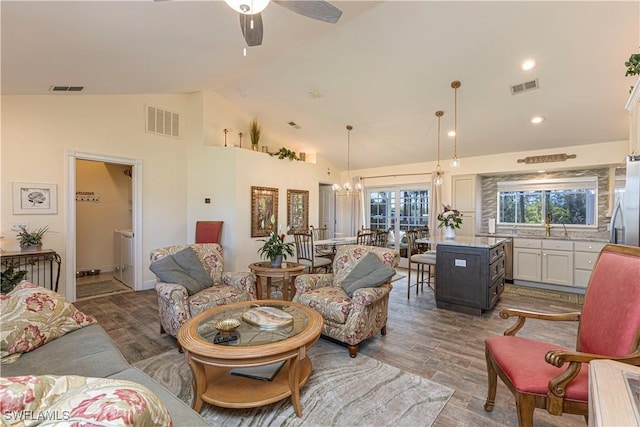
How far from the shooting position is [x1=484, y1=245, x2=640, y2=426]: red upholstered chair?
1.36 meters

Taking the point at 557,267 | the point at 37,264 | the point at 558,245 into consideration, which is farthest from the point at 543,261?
the point at 37,264

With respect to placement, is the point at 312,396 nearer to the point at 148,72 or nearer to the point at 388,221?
the point at 148,72

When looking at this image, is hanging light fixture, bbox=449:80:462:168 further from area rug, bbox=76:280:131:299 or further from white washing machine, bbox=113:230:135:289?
area rug, bbox=76:280:131:299

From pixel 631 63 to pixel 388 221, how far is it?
5.01 metres

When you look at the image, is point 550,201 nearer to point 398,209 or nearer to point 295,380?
point 398,209

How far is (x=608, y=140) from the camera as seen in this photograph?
175 inches

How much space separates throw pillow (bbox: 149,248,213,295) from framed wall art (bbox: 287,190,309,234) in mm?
2890

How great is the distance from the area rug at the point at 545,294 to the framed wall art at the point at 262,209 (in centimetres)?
440

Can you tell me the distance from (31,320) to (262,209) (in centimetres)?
404

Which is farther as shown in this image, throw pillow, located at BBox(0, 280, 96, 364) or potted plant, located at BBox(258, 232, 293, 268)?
potted plant, located at BBox(258, 232, 293, 268)

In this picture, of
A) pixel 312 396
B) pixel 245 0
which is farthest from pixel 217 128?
pixel 312 396

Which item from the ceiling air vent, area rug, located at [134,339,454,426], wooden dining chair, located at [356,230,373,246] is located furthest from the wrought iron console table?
the ceiling air vent

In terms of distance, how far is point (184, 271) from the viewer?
3062 millimetres

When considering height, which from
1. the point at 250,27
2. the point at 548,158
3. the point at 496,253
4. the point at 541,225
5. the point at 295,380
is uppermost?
the point at 250,27
